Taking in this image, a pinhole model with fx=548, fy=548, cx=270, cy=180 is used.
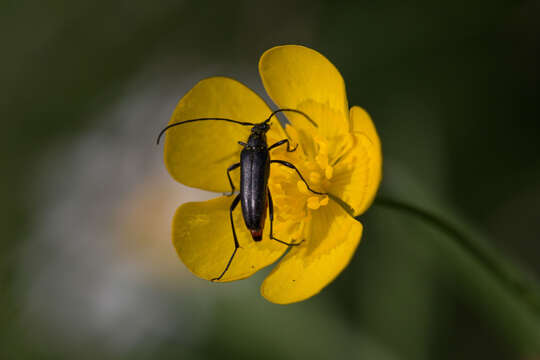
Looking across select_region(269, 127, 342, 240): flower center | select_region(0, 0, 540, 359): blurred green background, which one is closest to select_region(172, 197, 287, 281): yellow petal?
select_region(269, 127, 342, 240): flower center

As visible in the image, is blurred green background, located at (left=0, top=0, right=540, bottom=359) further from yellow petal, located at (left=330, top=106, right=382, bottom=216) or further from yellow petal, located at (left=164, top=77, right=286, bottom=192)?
yellow petal, located at (left=164, top=77, right=286, bottom=192)

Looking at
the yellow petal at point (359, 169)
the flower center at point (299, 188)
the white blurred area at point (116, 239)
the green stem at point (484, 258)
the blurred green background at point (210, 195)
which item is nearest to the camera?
the yellow petal at point (359, 169)

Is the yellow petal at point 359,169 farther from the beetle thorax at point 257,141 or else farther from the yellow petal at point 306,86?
the beetle thorax at point 257,141

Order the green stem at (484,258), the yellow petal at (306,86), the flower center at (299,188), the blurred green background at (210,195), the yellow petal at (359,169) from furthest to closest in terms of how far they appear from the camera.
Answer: the blurred green background at (210,195)
the flower center at (299,188)
the yellow petal at (306,86)
the green stem at (484,258)
the yellow petal at (359,169)

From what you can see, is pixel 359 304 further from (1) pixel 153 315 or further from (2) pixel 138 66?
(2) pixel 138 66

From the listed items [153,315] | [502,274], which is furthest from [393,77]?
[153,315]

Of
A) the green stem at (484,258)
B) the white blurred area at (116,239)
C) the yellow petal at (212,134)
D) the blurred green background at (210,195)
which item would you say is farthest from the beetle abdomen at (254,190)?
the white blurred area at (116,239)

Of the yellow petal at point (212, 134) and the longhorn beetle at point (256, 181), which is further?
the yellow petal at point (212, 134)
